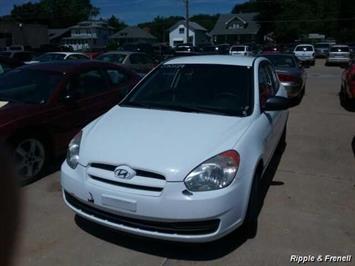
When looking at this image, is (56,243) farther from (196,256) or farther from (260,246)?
(260,246)

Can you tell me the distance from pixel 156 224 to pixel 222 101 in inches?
67.6

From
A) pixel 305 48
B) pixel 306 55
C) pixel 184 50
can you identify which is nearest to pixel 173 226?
pixel 306 55

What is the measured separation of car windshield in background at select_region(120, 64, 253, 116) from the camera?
4410 mm

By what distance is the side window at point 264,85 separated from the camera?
465 cm

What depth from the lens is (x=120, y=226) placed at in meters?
3.41

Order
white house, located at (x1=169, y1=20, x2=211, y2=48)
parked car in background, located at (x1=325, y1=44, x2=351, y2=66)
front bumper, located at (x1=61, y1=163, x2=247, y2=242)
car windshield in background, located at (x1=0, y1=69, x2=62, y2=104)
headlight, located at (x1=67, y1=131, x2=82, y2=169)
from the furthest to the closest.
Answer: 1. white house, located at (x1=169, y1=20, x2=211, y2=48)
2. parked car in background, located at (x1=325, y1=44, x2=351, y2=66)
3. car windshield in background, located at (x1=0, y1=69, x2=62, y2=104)
4. headlight, located at (x1=67, y1=131, x2=82, y2=169)
5. front bumper, located at (x1=61, y1=163, x2=247, y2=242)

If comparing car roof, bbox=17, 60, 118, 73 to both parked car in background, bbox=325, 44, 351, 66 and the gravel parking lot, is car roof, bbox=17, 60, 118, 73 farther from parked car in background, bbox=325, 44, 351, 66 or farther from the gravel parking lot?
parked car in background, bbox=325, 44, 351, 66

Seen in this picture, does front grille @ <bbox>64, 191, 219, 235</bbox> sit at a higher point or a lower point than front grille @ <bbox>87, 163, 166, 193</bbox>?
lower

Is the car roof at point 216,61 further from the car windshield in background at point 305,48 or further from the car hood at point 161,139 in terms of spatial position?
the car windshield in background at point 305,48

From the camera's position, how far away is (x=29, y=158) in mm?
5141

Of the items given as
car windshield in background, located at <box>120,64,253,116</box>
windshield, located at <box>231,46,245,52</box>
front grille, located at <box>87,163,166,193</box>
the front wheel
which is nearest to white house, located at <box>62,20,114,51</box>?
windshield, located at <box>231,46,245,52</box>

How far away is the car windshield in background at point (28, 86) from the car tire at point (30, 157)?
0.58 metres

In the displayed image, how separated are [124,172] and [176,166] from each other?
42 cm

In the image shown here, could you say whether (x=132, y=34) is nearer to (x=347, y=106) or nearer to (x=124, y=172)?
(x=347, y=106)
